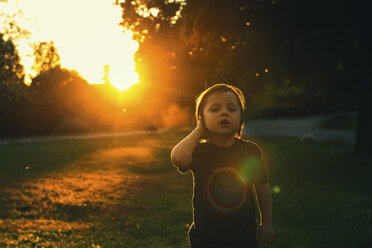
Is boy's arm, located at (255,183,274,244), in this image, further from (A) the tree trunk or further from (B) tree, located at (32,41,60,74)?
(B) tree, located at (32,41,60,74)

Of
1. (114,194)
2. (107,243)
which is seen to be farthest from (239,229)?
(114,194)

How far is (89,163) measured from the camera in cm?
1411

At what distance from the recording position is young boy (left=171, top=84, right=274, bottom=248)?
2.32 m

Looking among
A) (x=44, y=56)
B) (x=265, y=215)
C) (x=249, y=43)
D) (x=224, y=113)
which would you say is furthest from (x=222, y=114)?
(x=44, y=56)

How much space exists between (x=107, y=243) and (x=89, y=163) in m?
8.95

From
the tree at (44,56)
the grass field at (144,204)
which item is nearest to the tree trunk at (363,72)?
the grass field at (144,204)

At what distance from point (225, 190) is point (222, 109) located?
1.77 feet

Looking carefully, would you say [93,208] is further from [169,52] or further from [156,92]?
[156,92]

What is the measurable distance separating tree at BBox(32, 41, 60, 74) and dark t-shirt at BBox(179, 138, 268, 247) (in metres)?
19.3

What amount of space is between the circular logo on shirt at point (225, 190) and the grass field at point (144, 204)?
3.39 meters

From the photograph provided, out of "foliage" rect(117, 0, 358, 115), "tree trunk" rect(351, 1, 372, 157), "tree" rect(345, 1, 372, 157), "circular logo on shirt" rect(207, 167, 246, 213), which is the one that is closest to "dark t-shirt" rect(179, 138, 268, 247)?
"circular logo on shirt" rect(207, 167, 246, 213)

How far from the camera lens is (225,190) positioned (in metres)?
2.35

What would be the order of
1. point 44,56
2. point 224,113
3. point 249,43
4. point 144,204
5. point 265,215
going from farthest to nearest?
point 44,56 → point 249,43 → point 144,204 → point 265,215 → point 224,113

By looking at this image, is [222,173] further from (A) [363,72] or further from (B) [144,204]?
(A) [363,72]
